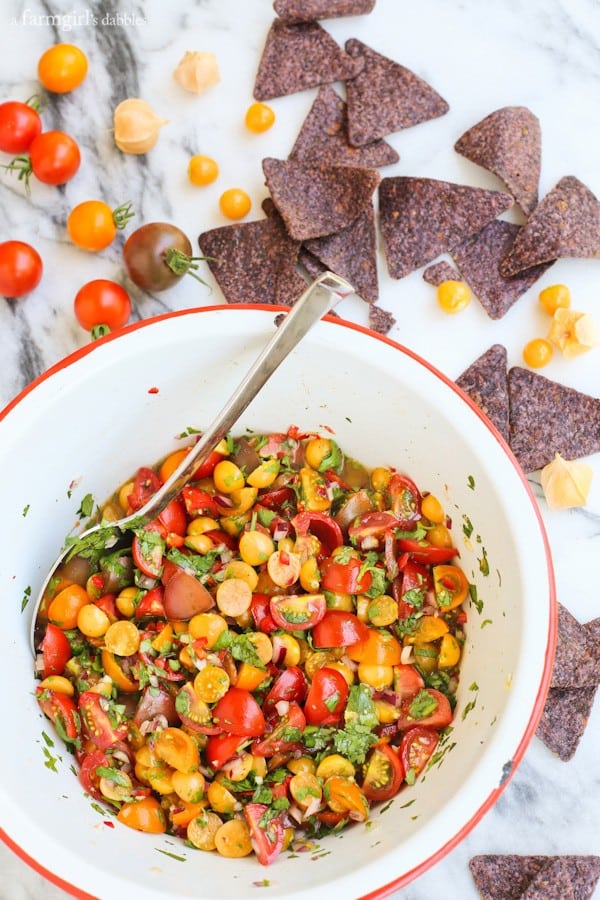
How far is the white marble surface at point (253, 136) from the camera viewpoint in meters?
2.55

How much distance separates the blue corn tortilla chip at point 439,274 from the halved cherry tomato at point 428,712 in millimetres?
1107

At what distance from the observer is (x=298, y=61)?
2564 millimetres

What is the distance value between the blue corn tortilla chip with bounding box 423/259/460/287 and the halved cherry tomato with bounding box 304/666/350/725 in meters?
1.10

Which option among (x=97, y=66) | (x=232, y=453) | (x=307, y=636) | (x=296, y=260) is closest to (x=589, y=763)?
(x=307, y=636)

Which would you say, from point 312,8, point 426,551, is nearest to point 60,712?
point 426,551

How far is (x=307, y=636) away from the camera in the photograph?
215 cm

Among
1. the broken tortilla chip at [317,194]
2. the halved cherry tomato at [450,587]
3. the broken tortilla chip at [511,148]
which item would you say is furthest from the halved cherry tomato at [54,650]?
the broken tortilla chip at [511,148]

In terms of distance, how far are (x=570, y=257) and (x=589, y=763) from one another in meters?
1.36

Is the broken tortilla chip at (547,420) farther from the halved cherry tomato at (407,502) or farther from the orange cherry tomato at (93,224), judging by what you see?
the orange cherry tomato at (93,224)

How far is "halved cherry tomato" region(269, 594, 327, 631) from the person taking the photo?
2123 millimetres

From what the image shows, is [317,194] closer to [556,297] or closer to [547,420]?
[556,297]

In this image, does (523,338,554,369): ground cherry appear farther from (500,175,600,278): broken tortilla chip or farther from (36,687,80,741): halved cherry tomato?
(36,687,80,741): halved cherry tomato

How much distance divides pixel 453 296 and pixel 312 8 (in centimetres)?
87

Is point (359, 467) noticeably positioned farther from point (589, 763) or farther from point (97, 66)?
point (97, 66)
